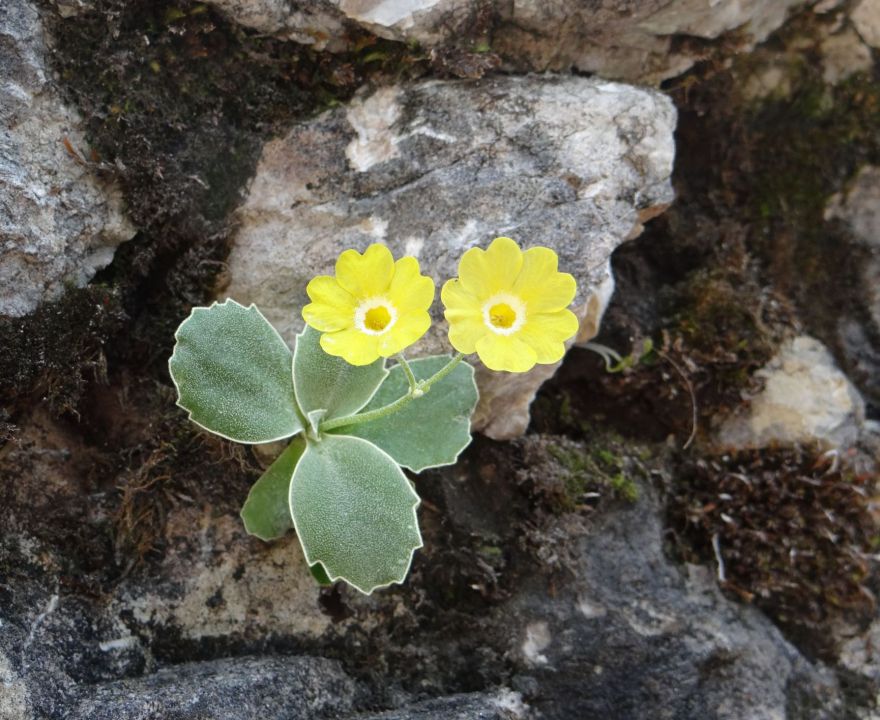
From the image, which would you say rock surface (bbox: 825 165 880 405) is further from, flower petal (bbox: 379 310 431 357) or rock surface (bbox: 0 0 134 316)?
rock surface (bbox: 0 0 134 316)

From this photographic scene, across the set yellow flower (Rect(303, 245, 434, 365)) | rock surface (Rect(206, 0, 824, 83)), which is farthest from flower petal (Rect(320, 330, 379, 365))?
rock surface (Rect(206, 0, 824, 83))

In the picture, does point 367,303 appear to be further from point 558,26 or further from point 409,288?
point 558,26

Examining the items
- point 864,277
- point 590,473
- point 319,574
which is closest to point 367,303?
point 319,574

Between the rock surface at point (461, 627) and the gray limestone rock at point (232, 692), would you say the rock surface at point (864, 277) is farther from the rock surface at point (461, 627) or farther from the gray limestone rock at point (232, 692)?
the gray limestone rock at point (232, 692)

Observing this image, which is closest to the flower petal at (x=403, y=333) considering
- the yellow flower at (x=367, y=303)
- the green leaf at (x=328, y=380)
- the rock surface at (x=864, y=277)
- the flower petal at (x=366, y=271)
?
the yellow flower at (x=367, y=303)

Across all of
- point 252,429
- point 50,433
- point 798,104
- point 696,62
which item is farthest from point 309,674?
point 798,104
